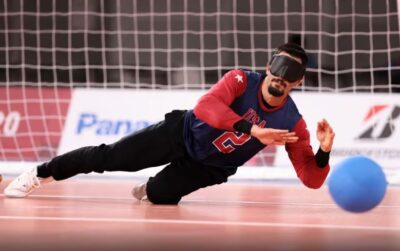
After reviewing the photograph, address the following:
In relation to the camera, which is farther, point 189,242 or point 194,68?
point 194,68

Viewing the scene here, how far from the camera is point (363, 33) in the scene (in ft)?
30.8

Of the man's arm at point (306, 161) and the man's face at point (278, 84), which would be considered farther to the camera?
the man's arm at point (306, 161)

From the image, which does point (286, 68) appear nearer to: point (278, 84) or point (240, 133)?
point (278, 84)

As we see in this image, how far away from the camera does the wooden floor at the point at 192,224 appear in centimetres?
250

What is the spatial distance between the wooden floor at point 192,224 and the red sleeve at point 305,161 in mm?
173

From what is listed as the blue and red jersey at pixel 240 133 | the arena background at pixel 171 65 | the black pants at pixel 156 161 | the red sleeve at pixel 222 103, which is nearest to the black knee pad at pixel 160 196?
the black pants at pixel 156 161

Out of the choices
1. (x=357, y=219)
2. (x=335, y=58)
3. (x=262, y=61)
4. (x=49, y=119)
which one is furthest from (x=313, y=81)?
(x=357, y=219)

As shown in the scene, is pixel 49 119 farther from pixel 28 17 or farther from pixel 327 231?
pixel 327 231

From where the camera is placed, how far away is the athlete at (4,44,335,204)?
13.8ft

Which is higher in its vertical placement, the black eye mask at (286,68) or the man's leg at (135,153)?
the black eye mask at (286,68)

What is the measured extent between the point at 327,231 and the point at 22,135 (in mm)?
5811

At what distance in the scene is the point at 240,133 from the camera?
4.34 metres

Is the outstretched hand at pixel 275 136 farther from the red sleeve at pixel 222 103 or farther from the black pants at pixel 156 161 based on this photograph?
the black pants at pixel 156 161

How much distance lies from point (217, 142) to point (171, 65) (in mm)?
5477
